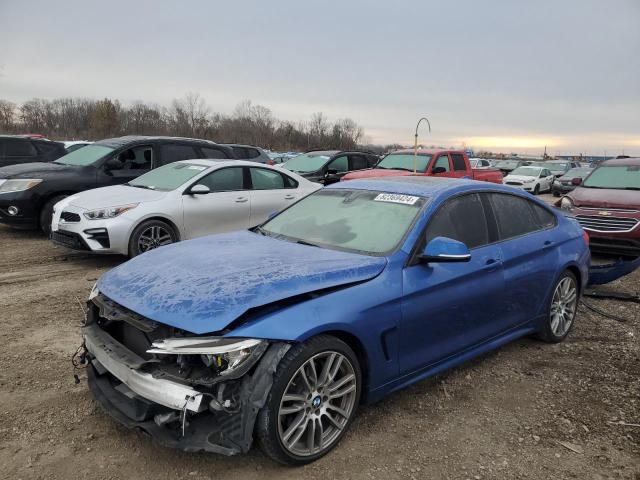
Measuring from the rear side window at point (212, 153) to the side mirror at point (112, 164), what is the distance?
5.06 feet

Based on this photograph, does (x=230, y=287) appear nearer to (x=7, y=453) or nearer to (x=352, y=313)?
(x=352, y=313)

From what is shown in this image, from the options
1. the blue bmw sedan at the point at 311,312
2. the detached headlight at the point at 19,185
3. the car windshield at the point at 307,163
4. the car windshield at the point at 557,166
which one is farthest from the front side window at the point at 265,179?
the car windshield at the point at 557,166

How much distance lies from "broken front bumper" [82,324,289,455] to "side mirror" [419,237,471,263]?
1.23m

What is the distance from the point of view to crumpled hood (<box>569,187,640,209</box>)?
8.41 meters

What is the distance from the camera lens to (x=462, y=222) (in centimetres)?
397

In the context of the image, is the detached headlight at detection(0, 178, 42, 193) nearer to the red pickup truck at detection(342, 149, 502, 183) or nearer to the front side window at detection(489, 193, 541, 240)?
the red pickup truck at detection(342, 149, 502, 183)

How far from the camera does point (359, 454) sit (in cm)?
302

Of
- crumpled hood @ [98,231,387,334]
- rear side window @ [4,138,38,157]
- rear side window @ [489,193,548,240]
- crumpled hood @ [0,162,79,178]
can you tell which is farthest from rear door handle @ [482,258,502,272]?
rear side window @ [4,138,38,157]

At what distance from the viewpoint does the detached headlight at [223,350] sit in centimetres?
256

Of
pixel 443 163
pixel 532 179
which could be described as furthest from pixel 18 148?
pixel 532 179

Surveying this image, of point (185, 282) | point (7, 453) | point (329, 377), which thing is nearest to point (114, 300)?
point (185, 282)

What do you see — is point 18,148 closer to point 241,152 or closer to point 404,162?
point 241,152

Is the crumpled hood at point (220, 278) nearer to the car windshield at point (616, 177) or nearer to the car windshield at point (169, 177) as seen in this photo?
the car windshield at point (169, 177)

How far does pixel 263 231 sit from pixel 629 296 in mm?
4990
